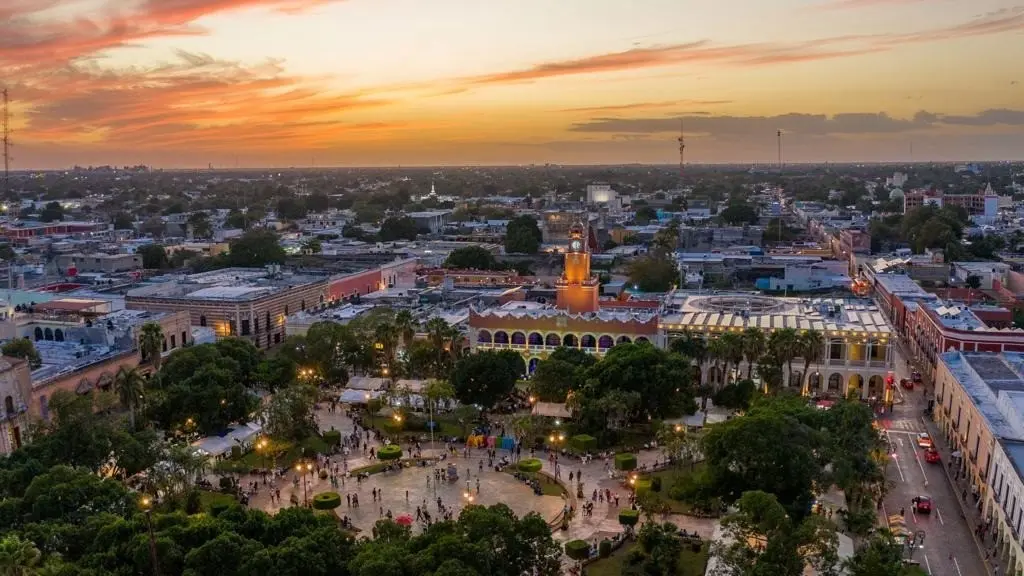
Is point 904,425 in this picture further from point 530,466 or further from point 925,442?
point 530,466

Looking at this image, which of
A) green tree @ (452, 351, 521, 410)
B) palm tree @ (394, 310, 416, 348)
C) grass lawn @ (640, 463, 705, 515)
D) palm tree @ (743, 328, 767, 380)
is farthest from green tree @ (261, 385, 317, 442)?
palm tree @ (743, 328, 767, 380)

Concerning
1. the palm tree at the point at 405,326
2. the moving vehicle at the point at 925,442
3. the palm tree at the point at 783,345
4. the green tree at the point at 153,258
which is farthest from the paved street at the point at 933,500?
the green tree at the point at 153,258

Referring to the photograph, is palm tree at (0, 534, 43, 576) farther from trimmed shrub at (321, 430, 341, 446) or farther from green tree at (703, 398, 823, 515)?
green tree at (703, 398, 823, 515)

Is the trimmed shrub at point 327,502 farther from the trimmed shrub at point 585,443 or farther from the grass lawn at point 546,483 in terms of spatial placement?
the trimmed shrub at point 585,443

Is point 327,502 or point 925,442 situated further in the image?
point 925,442

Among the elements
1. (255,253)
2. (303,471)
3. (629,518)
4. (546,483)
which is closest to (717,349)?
(546,483)

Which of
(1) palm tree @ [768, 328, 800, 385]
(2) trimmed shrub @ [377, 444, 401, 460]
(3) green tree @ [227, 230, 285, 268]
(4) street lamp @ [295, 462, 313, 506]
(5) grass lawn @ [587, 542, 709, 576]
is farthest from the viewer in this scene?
(3) green tree @ [227, 230, 285, 268]

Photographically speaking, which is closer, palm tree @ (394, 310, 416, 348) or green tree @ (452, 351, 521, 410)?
green tree @ (452, 351, 521, 410)
